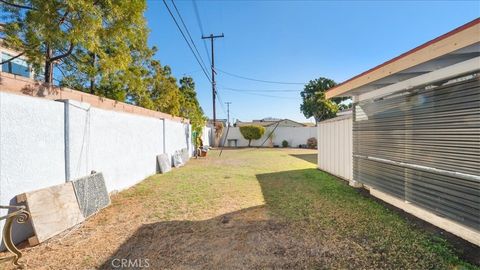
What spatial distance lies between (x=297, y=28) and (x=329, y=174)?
24.1 ft

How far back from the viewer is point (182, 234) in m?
3.57

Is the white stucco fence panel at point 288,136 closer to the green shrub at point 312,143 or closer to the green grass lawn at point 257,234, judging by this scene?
the green shrub at point 312,143

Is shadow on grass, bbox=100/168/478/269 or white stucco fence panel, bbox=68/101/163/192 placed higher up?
white stucco fence panel, bbox=68/101/163/192

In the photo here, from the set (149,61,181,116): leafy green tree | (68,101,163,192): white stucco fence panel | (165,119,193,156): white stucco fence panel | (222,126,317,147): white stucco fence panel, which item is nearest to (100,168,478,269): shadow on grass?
(68,101,163,192): white stucco fence panel

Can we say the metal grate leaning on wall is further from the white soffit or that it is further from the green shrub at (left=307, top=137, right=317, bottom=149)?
the green shrub at (left=307, top=137, right=317, bottom=149)

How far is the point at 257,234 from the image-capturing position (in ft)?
11.5

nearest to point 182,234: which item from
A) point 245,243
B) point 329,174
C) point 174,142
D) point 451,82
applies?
point 245,243

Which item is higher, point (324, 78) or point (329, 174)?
point (324, 78)

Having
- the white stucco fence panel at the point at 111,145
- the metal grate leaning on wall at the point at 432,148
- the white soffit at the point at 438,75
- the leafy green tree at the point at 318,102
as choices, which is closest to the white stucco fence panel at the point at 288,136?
the leafy green tree at the point at 318,102

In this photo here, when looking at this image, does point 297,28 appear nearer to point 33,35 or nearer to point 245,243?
point 33,35

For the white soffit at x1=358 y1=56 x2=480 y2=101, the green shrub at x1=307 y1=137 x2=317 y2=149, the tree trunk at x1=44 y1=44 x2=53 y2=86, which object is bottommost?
the green shrub at x1=307 y1=137 x2=317 y2=149

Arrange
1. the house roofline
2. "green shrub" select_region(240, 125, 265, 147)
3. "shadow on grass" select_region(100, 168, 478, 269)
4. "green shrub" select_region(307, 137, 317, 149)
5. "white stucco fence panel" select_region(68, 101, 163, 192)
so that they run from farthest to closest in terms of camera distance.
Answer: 1. "green shrub" select_region(240, 125, 265, 147)
2. "green shrub" select_region(307, 137, 317, 149)
3. "white stucco fence panel" select_region(68, 101, 163, 192)
4. "shadow on grass" select_region(100, 168, 478, 269)
5. the house roofline

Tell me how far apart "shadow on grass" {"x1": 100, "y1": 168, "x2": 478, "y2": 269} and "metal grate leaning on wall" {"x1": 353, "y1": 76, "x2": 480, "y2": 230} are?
0.50 m

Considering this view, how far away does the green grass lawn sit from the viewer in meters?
2.76
